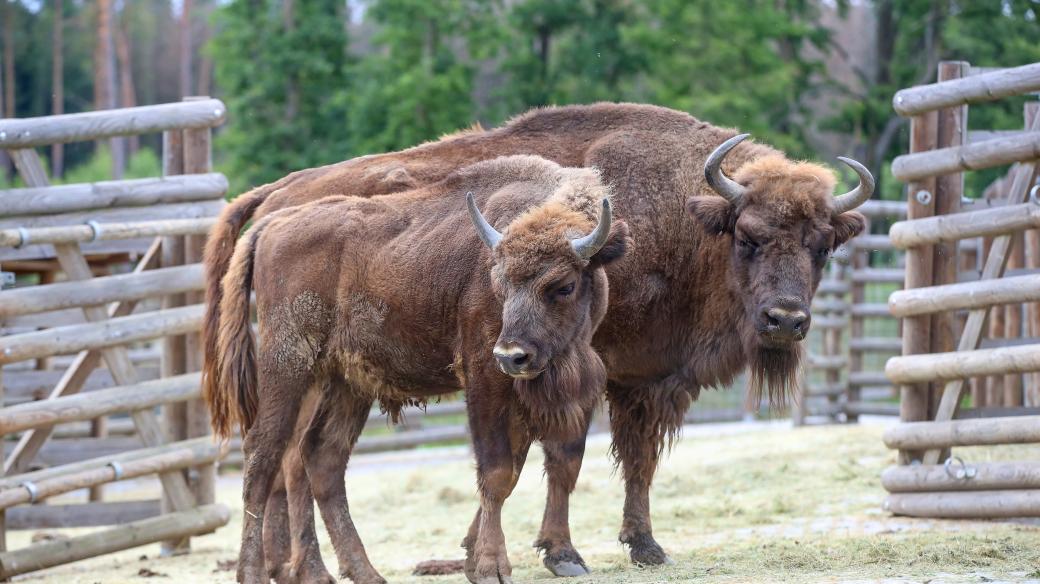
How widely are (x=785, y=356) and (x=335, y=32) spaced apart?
21746 millimetres

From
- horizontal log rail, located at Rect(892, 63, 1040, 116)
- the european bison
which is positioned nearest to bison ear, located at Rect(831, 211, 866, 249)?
horizontal log rail, located at Rect(892, 63, 1040, 116)

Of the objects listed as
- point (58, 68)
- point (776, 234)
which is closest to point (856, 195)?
point (776, 234)

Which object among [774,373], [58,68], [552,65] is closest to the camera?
[774,373]

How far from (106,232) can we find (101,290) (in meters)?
0.41

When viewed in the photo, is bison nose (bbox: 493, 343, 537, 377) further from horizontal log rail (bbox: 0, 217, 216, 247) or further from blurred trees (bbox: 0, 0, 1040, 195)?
blurred trees (bbox: 0, 0, 1040, 195)

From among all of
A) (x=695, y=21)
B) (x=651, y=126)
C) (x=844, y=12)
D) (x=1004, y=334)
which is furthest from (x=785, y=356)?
(x=844, y=12)

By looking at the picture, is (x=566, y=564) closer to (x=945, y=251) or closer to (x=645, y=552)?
(x=645, y=552)

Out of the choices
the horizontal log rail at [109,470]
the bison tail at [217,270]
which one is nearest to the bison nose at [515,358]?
the bison tail at [217,270]

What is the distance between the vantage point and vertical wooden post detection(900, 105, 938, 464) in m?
8.73

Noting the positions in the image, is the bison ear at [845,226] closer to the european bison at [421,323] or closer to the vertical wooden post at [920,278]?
the vertical wooden post at [920,278]

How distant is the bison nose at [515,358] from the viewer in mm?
6059

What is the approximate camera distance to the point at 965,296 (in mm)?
8242

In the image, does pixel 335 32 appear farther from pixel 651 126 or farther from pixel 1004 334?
pixel 651 126

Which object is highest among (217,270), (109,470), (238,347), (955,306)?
(217,270)
